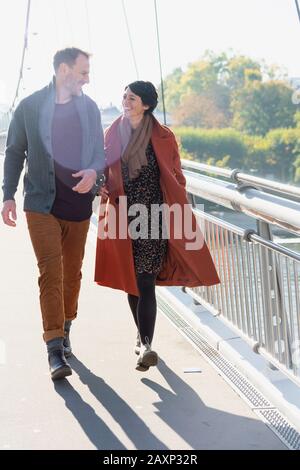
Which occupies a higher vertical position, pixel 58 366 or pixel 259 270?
pixel 259 270

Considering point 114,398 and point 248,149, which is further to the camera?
point 248,149

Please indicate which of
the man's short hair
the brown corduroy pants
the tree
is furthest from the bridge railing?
the tree

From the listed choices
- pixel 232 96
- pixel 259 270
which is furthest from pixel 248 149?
pixel 259 270

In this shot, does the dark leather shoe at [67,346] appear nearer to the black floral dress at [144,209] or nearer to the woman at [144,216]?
the woman at [144,216]

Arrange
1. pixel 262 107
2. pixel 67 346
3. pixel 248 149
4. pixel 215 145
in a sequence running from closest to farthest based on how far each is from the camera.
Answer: pixel 67 346 → pixel 248 149 → pixel 215 145 → pixel 262 107

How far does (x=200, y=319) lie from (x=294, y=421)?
1.80 meters

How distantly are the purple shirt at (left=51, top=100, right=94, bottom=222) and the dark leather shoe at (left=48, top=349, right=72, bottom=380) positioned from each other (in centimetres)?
62

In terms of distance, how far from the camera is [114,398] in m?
4.00

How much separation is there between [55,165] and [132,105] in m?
0.44

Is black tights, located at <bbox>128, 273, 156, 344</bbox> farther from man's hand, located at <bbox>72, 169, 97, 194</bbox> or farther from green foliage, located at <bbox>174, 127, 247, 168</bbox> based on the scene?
green foliage, located at <bbox>174, 127, 247, 168</bbox>

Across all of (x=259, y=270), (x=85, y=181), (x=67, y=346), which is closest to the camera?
(x=259, y=270)

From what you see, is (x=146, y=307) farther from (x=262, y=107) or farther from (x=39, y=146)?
(x=262, y=107)

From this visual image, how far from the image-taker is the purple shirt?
4.43 meters

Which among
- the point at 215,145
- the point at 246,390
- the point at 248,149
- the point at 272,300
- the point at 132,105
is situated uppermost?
the point at 132,105
